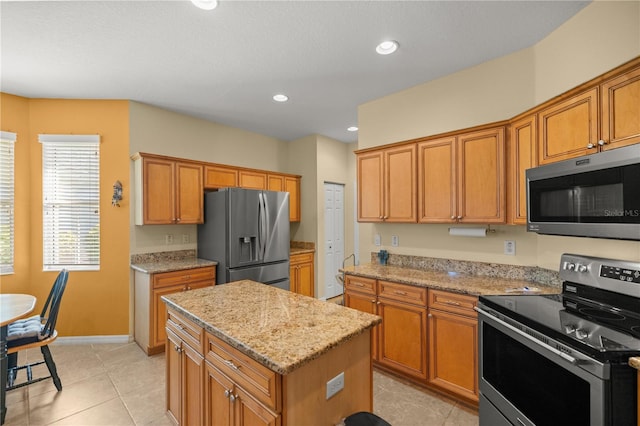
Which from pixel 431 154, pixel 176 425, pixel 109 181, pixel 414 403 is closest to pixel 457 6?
pixel 431 154

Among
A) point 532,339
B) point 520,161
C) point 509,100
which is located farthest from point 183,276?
point 509,100

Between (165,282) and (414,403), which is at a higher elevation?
(165,282)

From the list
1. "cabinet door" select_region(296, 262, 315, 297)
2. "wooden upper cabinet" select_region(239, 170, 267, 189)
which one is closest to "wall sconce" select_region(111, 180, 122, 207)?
"wooden upper cabinet" select_region(239, 170, 267, 189)

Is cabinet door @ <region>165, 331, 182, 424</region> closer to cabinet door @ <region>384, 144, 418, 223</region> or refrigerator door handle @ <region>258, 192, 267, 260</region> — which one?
refrigerator door handle @ <region>258, 192, 267, 260</region>

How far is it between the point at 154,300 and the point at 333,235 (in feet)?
10.3

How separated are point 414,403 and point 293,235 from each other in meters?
3.55

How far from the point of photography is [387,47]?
2.51 metres

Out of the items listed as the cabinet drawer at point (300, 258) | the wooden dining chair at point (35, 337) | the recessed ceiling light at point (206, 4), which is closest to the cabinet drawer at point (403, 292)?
the cabinet drawer at point (300, 258)

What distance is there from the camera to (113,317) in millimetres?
3572

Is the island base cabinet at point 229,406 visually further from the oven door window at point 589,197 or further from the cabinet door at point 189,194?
the cabinet door at point 189,194

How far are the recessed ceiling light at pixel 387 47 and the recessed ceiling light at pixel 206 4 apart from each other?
136 cm

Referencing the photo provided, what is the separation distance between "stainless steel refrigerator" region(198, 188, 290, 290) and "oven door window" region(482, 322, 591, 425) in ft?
9.27

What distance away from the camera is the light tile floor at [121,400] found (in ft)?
7.16

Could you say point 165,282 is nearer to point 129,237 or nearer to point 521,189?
point 129,237
